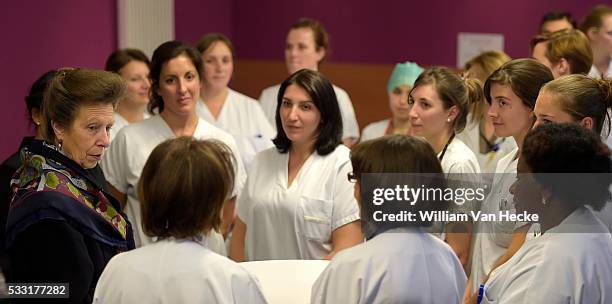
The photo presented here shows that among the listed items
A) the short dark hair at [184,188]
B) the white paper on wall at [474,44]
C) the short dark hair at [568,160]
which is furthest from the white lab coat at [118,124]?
the white paper on wall at [474,44]

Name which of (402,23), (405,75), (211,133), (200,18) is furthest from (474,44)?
(211,133)

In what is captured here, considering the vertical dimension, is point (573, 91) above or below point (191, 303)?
above

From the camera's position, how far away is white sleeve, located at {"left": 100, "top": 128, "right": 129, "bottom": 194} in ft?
10.6

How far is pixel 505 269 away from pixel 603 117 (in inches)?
22.8

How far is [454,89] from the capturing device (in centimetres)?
305

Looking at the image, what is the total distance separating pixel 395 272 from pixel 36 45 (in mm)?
2579

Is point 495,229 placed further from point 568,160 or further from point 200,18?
point 200,18

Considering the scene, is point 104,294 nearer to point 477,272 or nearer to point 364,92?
point 477,272

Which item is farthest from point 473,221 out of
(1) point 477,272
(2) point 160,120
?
(2) point 160,120

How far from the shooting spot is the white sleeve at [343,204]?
9.52 ft

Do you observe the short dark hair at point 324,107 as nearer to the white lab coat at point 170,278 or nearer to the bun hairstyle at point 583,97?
the bun hairstyle at point 583,97

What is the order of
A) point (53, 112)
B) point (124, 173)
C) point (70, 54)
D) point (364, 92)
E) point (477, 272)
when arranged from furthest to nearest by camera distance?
point (364, 92)
point (70, 54)
point (124, 173)
point (477, 272)
point (53, 112)

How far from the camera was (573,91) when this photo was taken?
225 cm

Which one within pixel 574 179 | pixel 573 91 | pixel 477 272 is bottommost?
pixel 477 272
